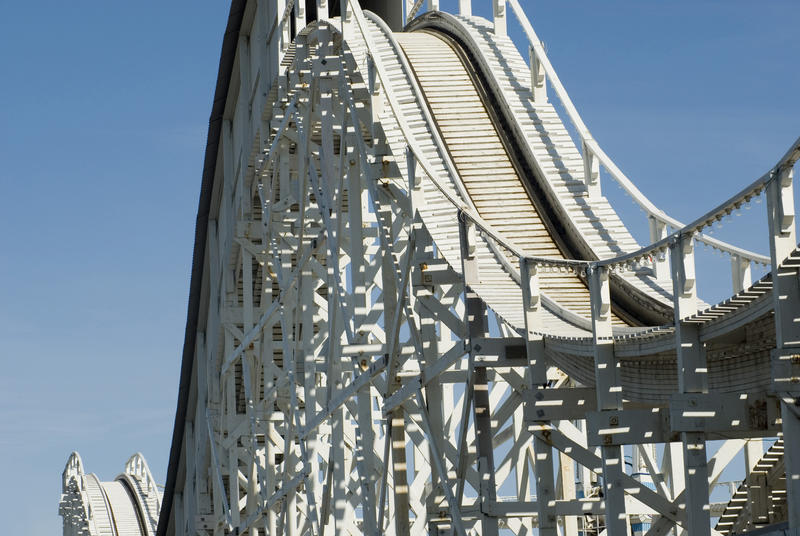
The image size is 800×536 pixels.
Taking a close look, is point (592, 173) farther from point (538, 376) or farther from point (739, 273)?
point (538, 376)

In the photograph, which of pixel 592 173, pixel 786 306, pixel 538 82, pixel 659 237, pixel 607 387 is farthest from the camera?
pixel 538 82

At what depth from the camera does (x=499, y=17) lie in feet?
61.2

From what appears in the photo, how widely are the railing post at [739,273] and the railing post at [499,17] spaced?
6.37 m

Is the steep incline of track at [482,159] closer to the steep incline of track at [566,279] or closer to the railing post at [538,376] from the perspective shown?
the steep incline of track at [566,279]

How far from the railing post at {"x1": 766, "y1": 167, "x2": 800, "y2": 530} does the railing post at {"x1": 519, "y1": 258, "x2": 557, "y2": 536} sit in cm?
325

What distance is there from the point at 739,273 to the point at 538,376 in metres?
3.03

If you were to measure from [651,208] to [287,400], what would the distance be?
25.6 feet

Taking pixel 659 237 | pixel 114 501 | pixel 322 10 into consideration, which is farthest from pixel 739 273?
pixel 114 501

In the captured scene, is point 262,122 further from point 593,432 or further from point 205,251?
point 593,432

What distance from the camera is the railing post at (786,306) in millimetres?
7797

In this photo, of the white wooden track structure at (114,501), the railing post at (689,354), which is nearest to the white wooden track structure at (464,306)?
the railing post at (689,354)

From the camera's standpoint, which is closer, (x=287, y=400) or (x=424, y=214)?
(x=424, y=214)

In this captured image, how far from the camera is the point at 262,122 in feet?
65.3

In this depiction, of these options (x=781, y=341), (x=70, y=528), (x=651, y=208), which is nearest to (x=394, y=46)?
(x=651, y=208)
